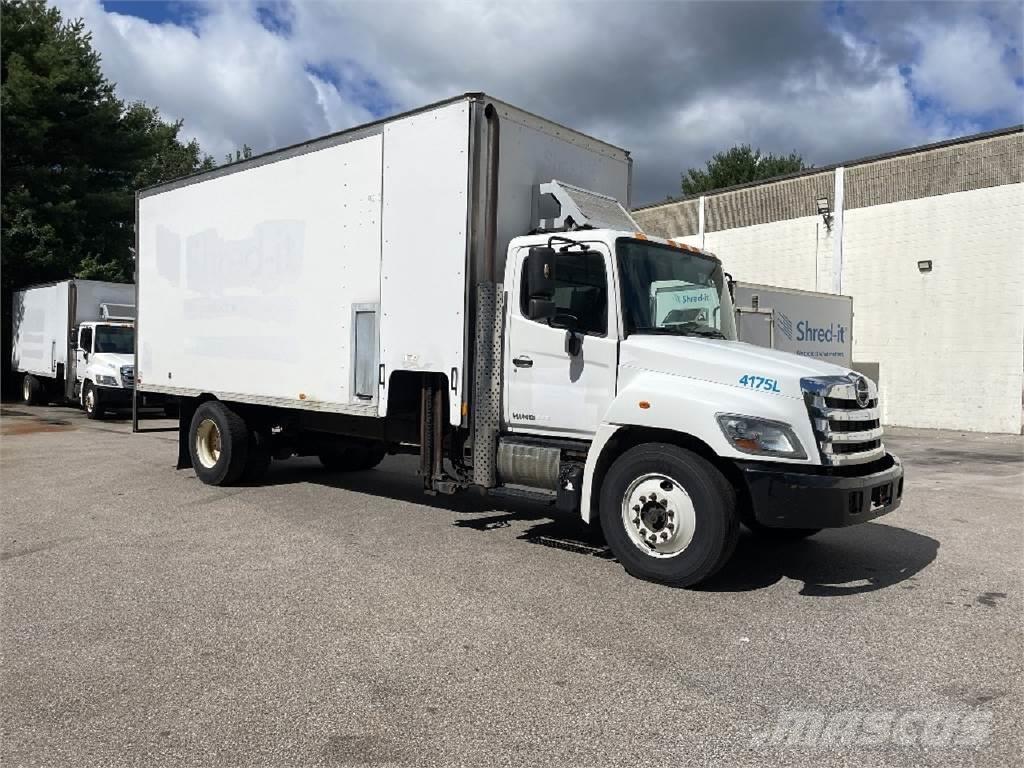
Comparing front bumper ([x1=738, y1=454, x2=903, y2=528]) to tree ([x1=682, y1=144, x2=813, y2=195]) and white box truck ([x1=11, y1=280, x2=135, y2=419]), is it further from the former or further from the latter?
tree ([x1=682, y1=144, x2=813, y2=195])

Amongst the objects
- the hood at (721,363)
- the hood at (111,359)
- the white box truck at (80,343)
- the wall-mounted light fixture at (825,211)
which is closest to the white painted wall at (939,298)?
the wall-mounted light fixture at (825,211)

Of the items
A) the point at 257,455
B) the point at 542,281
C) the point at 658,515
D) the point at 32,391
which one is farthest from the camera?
the point at 32,391

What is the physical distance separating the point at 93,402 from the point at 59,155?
1226 cm

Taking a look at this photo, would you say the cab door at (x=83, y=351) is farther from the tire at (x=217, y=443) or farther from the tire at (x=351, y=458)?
the tire at (x=351, y=458)

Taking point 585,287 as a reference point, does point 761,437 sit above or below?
below

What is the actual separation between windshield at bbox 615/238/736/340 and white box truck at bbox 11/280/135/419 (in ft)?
50.0

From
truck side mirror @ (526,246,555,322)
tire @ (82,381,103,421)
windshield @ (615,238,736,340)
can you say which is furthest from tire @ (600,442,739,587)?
tire @ (82,381,103,421)

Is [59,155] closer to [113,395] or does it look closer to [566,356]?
[113,395]

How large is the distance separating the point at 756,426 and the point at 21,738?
4.22m

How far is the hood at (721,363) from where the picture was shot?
17.3 feet

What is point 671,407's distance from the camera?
5.52 meters

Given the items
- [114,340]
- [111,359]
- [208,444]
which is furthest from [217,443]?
[114,340]

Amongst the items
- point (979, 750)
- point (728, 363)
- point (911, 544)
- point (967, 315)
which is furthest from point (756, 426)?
point (967, 315)

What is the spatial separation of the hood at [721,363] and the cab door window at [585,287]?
1.07 ft
